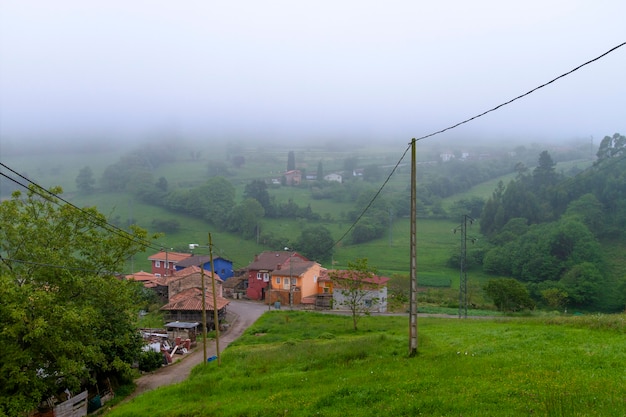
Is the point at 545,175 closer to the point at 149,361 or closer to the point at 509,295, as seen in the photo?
the point at 509,295

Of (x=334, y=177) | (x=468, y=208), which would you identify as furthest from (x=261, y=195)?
(x=334, y=177)

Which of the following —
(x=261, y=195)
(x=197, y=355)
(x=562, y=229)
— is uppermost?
(x=261, y=195)

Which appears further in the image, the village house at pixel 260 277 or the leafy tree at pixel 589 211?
the leafy tree at pixel 589 211

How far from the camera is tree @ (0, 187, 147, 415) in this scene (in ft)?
64.6

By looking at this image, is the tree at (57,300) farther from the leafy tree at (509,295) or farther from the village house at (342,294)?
the leafy tree at (509,295)

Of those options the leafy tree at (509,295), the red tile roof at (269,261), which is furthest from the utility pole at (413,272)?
the red tile roof at (269,261)

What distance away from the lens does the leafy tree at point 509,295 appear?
5356 centimetres

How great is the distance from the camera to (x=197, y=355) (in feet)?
112

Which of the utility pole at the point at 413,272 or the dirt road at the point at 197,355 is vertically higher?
the utility pole at the point at 413,272

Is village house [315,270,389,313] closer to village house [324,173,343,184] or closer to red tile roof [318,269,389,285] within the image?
red tile roof [318,269,389,285]

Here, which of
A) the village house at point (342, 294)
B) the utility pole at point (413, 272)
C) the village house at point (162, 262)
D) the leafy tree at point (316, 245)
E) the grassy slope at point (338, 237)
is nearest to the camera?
the utility pole at point (413, 272)

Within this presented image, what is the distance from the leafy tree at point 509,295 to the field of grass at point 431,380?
102 feet

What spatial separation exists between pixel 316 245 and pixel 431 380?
73564 millimetres

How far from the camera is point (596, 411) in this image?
9406 millimetres
